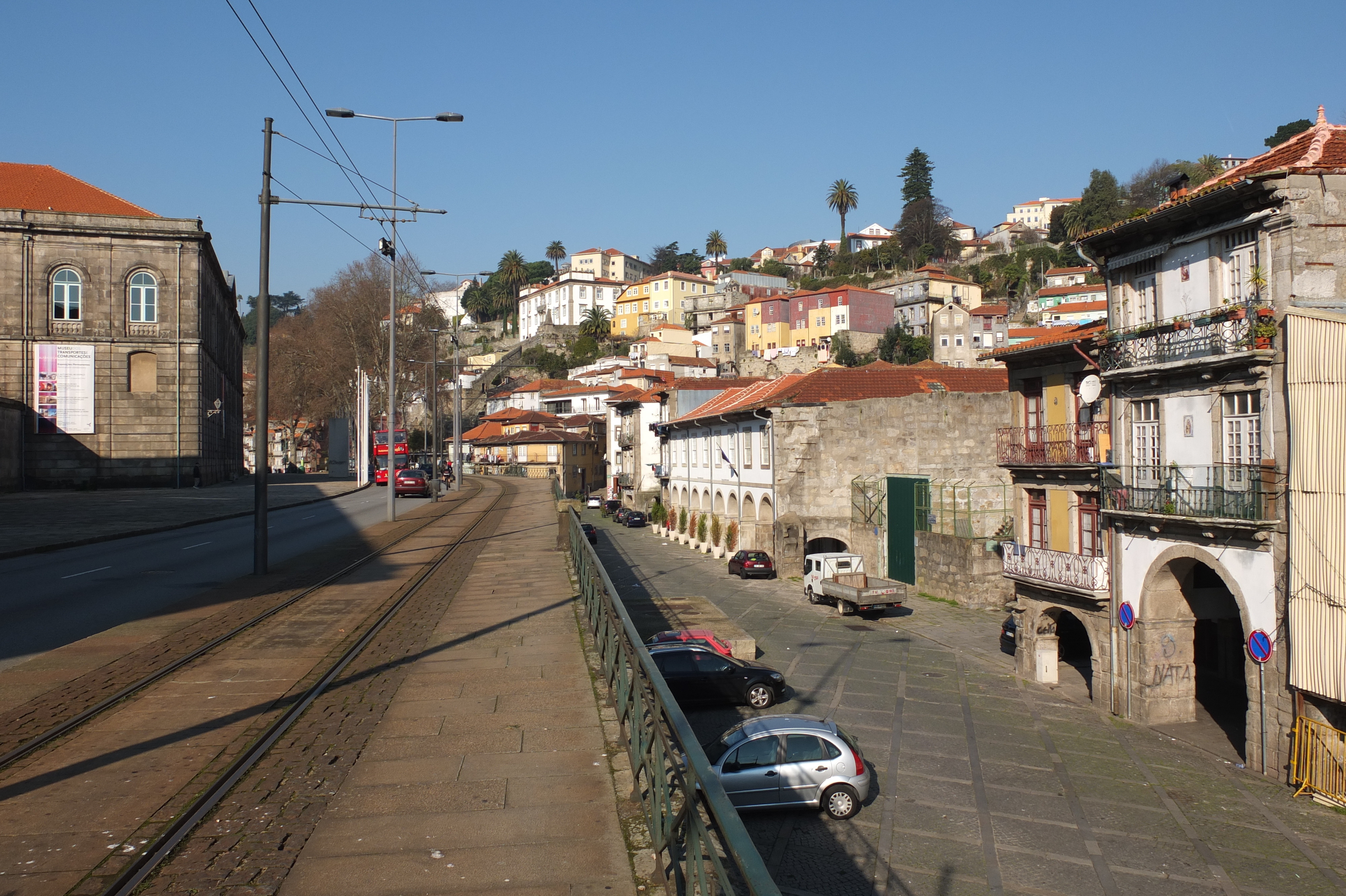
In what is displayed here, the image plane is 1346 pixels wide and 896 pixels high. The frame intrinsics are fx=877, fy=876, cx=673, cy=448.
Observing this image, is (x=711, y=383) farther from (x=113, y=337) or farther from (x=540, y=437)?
(x=113, y=337)

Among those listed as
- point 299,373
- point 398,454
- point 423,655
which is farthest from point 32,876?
point 299,373

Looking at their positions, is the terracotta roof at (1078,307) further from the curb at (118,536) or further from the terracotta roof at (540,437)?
the curb at (118,536)

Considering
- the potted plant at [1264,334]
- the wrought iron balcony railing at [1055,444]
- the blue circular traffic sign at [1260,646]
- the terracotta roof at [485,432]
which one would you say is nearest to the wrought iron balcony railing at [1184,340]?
the potted plant at [1264,334]

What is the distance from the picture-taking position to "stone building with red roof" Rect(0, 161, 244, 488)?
4650 centimetres

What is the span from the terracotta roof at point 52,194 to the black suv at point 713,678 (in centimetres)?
4616

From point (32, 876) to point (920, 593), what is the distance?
112 feet

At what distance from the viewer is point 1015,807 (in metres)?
15.2

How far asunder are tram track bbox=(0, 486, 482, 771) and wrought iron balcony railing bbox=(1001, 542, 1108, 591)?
58.5ft

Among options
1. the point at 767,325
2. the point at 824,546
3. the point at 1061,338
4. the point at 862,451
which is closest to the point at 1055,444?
the point at 1061,338

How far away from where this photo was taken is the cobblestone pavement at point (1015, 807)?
41.8 feet

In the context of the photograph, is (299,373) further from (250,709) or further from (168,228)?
(250,709)

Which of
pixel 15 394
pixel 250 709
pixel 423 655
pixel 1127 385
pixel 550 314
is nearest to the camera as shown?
pixel 250 709

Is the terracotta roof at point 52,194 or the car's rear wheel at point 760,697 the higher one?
the terracotta roof at point 52,194

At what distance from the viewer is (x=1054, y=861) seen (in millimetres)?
13156
